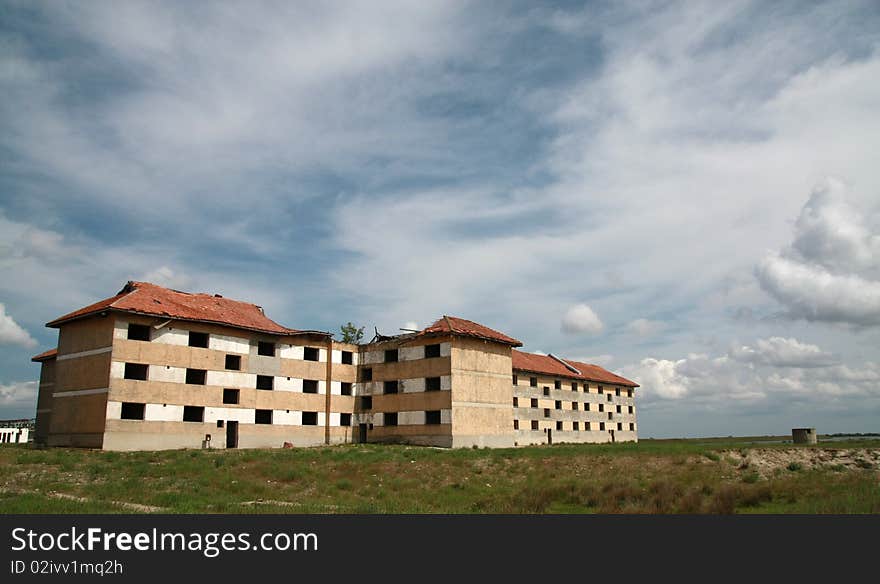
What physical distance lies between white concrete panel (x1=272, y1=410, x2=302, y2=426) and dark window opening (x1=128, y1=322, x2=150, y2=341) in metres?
10.4

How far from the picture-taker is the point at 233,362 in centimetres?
4597

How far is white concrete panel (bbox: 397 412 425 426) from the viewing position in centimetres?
4897

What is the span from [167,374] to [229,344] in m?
4.94

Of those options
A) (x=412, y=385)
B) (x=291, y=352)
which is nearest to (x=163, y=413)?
(x=291, y=352)

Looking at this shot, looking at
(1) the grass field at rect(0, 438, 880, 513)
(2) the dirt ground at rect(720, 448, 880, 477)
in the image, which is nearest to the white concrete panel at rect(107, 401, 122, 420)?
(1) the grass field at rect(0, 438, 880, 513)

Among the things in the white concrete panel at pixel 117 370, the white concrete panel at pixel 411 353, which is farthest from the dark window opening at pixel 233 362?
the white concrete panel at pixel 411 353

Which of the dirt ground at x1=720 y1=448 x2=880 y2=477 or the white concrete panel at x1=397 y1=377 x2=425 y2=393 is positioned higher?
the white concrete panel at x1=397 y1=377 x2=425 y2=393

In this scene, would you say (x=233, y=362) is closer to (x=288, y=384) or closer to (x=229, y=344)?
(x=229, y=344)

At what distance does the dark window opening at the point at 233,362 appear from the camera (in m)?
45.6

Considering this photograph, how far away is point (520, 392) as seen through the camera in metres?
65.5

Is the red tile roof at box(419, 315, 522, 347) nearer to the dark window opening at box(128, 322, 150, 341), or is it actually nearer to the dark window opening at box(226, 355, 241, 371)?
the dark window opening at box(226, 355, 241, 371)
